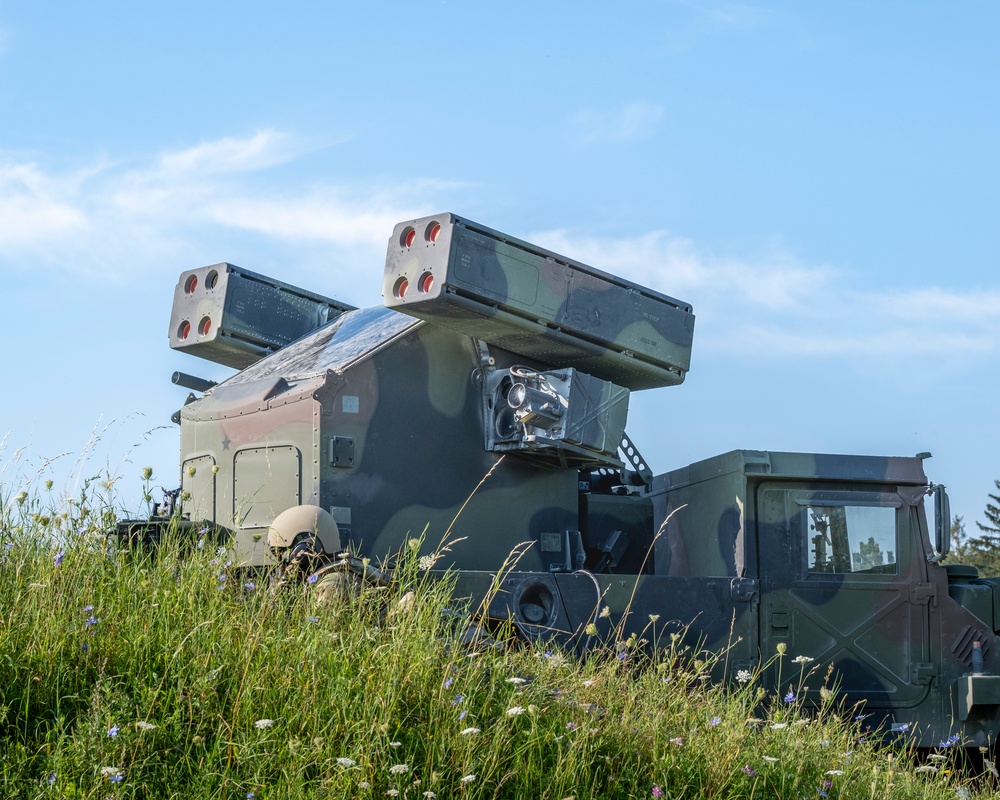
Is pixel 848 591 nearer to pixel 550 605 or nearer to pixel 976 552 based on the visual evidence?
pixel 550 605

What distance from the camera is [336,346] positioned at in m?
9.27

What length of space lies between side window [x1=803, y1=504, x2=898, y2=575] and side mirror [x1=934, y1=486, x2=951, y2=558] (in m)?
0.28

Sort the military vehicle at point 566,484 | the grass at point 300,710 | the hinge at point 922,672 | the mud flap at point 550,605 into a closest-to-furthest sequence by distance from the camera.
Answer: the grass at point 300,710, the mud flap at point 550,605, the military vehicle at point 566,484, the hinge at point 922,672

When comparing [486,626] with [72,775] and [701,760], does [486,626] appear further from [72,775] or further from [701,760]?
[72,775]

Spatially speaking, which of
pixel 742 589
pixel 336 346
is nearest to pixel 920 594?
pixel 742 589

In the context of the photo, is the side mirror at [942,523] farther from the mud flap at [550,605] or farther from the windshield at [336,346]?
the windshield at [336,346]

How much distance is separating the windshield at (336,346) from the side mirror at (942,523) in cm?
390

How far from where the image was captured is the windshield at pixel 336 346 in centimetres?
862

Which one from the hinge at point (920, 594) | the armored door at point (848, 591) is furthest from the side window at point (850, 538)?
the hinge at point (920, 594)

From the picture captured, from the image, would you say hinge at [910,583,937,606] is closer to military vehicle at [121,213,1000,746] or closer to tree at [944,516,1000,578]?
military vehicle at [121,213,1000,746]

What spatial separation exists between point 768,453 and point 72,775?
221 inches

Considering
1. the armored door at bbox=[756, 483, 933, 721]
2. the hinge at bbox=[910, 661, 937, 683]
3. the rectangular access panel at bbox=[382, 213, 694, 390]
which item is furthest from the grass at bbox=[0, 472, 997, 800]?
the rectangular access panel at bbox=[382, 213, 694, 390]

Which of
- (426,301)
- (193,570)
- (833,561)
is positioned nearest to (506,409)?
(426,301)

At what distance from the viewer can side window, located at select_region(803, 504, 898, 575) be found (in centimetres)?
866
